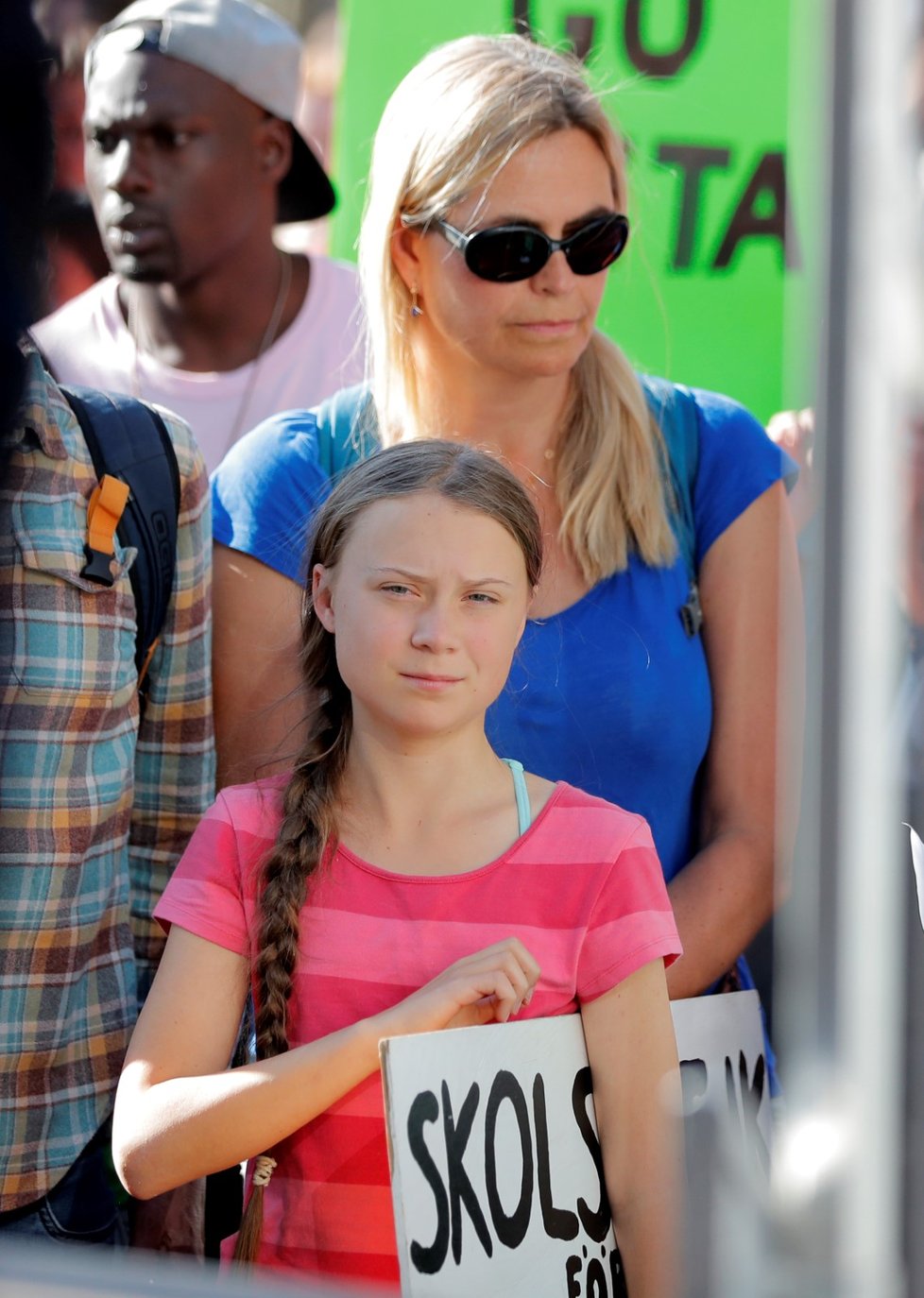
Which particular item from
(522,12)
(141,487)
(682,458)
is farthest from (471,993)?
(522,12)

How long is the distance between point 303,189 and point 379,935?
2059 millimetres

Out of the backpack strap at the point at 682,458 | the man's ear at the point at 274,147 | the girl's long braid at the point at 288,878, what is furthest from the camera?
the man's ear at the point at 274,147

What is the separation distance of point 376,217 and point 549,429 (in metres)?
0.36

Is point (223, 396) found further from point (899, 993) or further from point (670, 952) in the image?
point (899, 993)

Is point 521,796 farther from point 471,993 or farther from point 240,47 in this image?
point 240,47

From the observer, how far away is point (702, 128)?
9.29 feet

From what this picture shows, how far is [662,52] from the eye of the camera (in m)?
2.81

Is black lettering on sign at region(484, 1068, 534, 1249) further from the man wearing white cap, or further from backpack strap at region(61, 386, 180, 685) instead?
the man wearing white cap

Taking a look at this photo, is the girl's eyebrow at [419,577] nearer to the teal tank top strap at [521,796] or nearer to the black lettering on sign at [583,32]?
the teal tank top strap at [521,796]

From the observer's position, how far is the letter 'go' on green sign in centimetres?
278

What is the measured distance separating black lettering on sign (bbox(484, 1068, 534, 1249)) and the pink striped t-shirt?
0.12 metres

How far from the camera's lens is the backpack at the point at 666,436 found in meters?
2.10

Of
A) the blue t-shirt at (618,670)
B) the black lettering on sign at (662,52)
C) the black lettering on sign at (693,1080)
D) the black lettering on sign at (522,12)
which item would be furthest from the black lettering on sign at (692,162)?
the black lettering on sign at (693,1080)

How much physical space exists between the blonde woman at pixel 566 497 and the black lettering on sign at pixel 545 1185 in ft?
1.48
